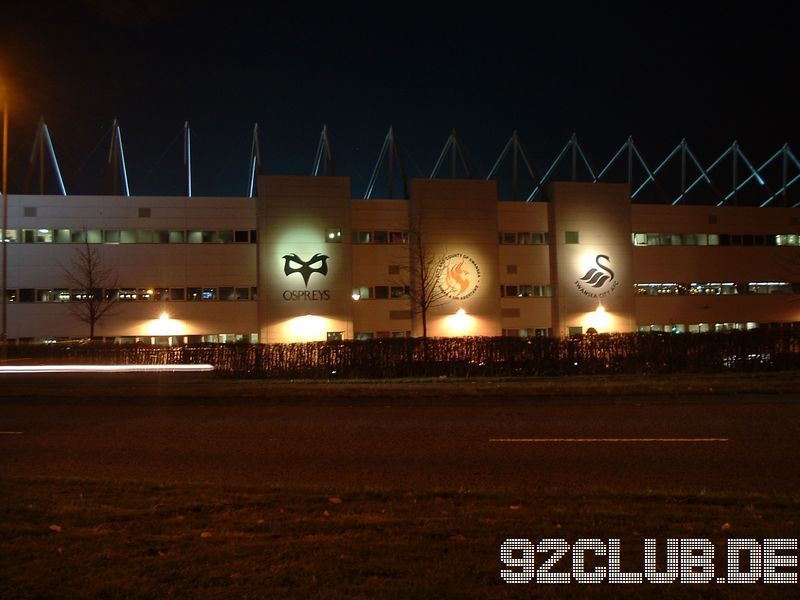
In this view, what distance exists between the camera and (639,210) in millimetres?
47719

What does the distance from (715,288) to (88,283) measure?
43251mm

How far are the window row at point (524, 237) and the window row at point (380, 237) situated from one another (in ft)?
23.1

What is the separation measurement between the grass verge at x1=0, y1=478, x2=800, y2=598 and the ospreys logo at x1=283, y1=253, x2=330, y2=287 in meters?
34.4

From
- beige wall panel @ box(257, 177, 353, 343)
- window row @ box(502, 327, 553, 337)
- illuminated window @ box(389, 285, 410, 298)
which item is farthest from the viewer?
window row @ box(502, 327, 553, 337)

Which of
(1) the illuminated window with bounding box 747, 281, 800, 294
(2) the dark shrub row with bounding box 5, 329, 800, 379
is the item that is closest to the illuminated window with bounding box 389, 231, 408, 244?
(2) the dark shrub row with bounding box 5, 329, 800, 379

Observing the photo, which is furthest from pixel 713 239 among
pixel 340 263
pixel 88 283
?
pixel 88 283

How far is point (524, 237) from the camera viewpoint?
45.8 meters

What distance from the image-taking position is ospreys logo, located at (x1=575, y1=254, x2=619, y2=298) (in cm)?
4497

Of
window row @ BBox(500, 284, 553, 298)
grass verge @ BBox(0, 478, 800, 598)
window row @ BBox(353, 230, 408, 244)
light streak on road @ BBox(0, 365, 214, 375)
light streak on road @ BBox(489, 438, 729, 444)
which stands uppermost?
window row @ BBox(353, 230, 408, 244)

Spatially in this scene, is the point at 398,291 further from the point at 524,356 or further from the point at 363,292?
the point at 524,356

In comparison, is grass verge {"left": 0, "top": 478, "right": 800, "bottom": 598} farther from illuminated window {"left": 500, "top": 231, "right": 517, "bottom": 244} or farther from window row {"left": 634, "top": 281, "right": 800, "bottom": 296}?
window row {"left": 634, "top": 281, "right": 800, "bottom": 296}

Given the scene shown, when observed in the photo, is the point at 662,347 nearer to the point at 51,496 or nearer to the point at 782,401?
the point at 782,401

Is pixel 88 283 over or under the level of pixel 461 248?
under

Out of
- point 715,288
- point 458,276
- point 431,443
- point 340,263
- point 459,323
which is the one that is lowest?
point 431,443
